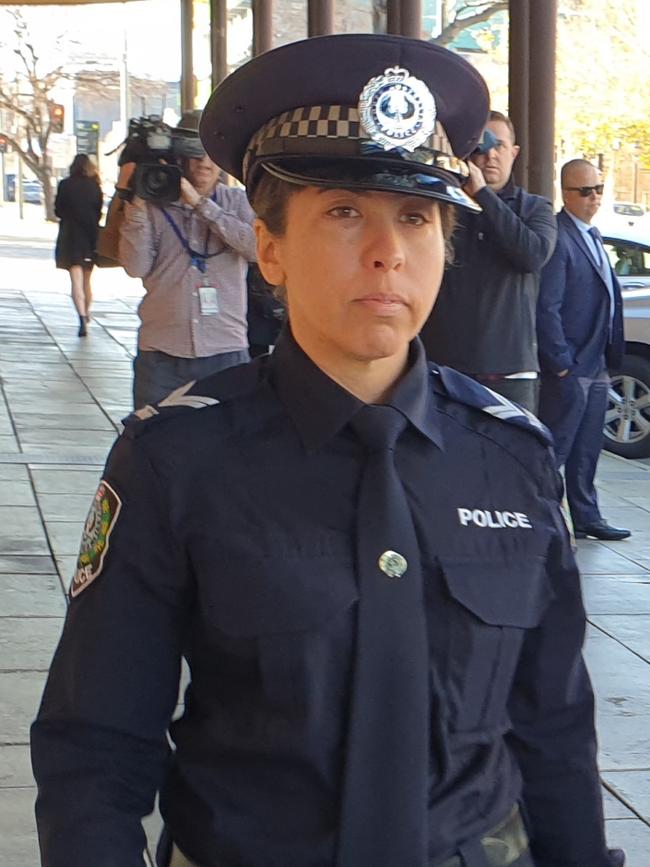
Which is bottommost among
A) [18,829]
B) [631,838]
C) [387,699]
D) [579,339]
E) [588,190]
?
[631,838]

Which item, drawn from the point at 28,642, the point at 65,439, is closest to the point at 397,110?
the point at 28,642

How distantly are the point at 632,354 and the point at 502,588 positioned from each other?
861cm

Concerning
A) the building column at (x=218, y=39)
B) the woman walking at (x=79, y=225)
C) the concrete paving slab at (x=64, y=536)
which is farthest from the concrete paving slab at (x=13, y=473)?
the building column at (x=218, y=39)

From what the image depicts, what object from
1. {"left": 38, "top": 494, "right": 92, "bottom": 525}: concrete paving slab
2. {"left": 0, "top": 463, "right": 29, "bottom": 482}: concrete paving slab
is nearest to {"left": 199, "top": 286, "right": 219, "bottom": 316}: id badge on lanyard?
{"left": 38, "top": 494, "right": 92, "bottom": 525}: concrete paving slab

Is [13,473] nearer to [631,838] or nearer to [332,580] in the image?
[631,838]

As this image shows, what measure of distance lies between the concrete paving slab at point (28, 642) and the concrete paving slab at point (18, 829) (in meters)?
0.98

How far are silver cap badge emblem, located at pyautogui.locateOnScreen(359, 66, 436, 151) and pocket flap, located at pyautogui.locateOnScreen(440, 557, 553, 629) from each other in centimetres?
52

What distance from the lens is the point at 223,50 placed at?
53.9 ft

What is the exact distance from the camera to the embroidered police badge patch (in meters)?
1.72

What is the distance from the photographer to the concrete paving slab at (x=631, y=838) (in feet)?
12.4

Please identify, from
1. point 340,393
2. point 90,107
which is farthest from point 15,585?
point 90,107

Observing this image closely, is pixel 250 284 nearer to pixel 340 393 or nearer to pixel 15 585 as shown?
pixel 15 585

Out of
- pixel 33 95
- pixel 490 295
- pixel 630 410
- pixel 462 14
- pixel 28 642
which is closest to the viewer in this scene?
pixel 28 642

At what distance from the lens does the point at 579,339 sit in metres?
7.25
